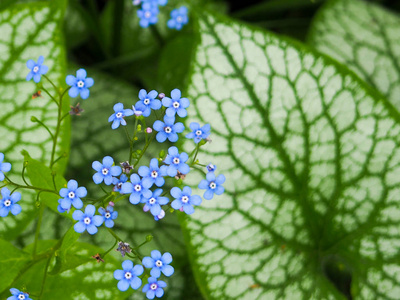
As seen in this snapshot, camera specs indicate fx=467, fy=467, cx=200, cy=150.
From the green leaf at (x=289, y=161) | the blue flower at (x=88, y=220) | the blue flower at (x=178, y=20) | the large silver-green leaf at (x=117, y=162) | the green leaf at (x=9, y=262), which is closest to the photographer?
the blue flower at (x=88, y=220)

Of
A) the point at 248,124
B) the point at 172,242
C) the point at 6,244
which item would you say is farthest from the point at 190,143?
the point at 6,244

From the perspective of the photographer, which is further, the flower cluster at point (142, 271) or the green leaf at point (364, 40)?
the green leaf at point (364, 40)

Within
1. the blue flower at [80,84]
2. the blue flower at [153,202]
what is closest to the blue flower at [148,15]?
the blue flower at [80,84]

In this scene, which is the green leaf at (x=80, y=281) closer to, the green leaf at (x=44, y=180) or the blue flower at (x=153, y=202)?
the green leaf at (x=44, y=180)

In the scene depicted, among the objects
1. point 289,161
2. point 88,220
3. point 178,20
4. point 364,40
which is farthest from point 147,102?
point 364,40

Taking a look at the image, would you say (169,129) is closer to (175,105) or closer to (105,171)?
(175,105)

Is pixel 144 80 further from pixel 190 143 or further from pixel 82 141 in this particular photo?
pixel 190 143
